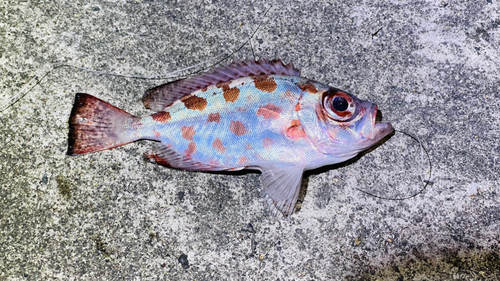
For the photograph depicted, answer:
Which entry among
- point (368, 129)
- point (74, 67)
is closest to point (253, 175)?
point (368, 129)

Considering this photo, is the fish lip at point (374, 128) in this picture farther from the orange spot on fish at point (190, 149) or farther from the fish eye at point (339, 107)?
the orange spot on fish at point (190, 149)

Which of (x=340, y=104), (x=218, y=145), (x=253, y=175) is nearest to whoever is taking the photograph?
(x=340, y=104)

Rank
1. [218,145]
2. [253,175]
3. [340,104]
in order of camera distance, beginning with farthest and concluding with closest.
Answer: [253,175] < [218,145] < [340,104]

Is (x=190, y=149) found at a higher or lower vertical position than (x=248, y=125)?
lower

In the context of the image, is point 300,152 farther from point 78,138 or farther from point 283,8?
point 78,138

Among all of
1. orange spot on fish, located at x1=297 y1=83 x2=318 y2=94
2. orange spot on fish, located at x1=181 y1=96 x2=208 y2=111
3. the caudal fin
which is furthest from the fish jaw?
the caudal fin

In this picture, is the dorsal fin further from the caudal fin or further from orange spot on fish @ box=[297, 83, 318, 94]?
the caudal fin

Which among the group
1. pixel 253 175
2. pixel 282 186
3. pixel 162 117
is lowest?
pixel 253 175

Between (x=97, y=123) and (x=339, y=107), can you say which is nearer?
(x=339, y=107)

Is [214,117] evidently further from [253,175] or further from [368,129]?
[368,129]
